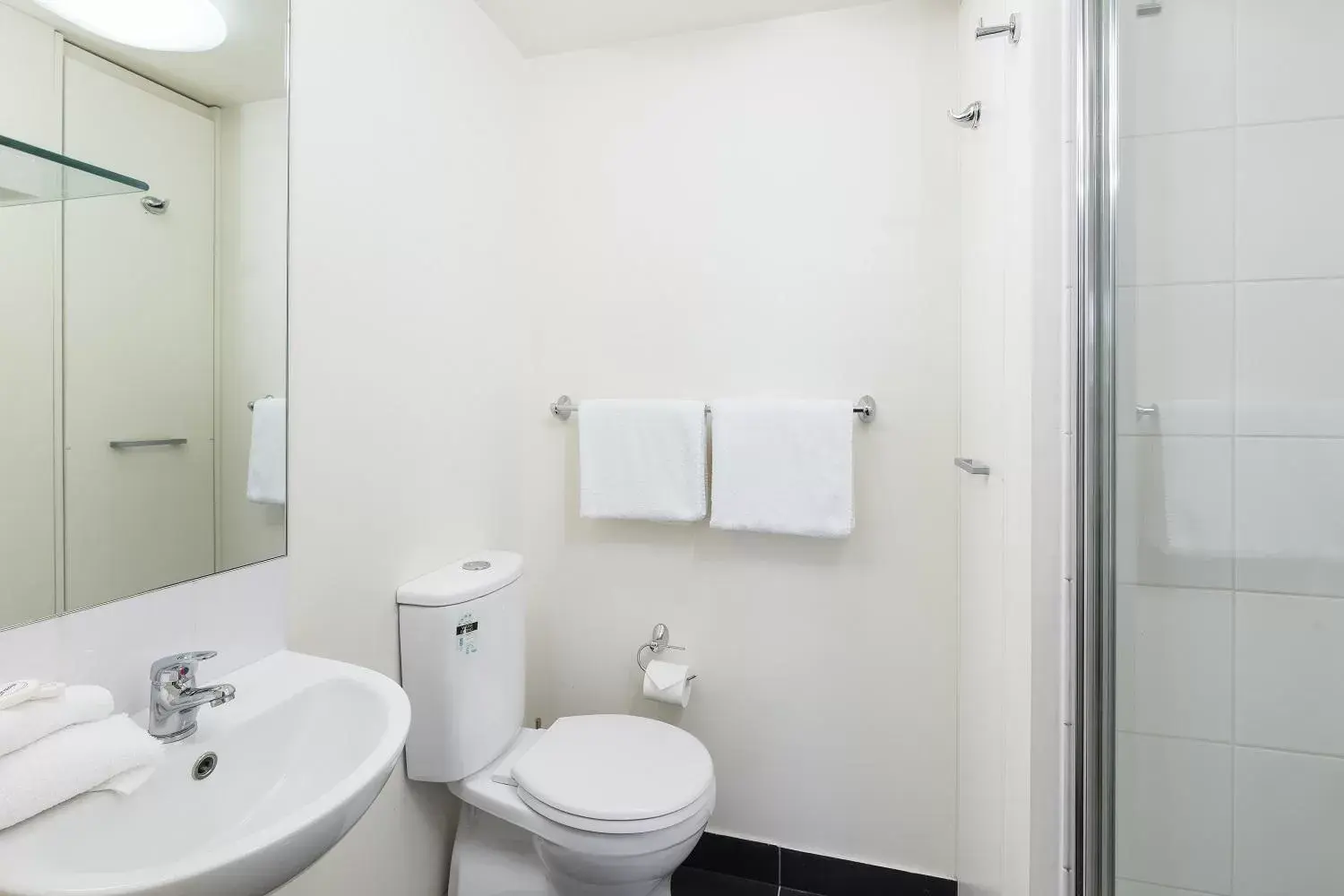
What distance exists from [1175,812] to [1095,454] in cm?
49

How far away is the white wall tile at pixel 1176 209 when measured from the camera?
749 mm

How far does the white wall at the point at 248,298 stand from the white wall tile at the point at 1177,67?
1.30 metres

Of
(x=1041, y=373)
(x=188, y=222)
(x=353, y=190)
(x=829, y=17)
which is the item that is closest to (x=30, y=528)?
(x=188, y=222)

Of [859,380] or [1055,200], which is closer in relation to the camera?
[1055,200]

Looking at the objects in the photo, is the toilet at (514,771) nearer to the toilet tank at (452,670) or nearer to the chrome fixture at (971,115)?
the toilet tank at (452,670)

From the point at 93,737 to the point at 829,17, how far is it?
6.47ft

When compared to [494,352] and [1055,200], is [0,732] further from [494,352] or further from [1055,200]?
[1055,200]

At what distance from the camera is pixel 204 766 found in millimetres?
815

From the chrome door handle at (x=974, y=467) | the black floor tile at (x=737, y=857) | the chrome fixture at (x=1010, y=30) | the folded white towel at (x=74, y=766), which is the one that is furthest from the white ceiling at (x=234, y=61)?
the black floor tile at (x=737, y=857)

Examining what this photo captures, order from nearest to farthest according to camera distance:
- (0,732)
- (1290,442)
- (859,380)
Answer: (0,732)
(1290,442)
(859,380)

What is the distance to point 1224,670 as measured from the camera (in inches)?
30.7

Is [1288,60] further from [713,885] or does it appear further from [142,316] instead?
[713,885]

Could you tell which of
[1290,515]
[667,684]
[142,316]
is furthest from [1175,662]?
[142,316]

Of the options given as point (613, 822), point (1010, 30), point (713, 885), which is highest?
point (1010, 30)
